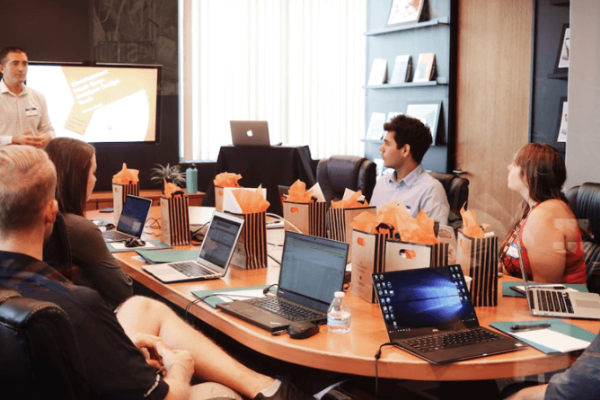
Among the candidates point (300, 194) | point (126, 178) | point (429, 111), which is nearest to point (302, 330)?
point (300, 194)

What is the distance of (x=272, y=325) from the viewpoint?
180cm

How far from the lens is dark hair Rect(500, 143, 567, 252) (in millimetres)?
2547

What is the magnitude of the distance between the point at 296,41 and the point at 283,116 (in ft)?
2.13

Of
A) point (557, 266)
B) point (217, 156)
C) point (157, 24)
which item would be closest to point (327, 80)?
point (217, 156)

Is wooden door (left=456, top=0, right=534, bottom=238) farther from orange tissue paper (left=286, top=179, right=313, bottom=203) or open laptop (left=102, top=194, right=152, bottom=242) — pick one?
open laptop (left=102, top=194, right=152, bottom=242)

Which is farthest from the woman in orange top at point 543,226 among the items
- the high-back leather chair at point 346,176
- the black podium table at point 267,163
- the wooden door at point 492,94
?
the black podium table at point 267,163

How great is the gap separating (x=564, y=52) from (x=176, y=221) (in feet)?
6.44

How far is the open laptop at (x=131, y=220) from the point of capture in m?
3.21

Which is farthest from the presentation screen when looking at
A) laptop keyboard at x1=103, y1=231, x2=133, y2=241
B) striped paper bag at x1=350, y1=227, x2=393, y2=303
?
striped paper bag at x1=350, y1=227, x2=393, y2=303

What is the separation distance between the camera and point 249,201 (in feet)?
8.41

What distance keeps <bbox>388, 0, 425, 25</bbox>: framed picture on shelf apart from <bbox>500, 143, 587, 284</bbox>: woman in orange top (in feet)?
7.86

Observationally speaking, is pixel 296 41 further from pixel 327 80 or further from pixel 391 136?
pixel 391 136

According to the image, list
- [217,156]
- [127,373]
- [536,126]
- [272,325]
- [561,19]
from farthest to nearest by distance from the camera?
[217,156]
[536,126]
[561,19]
[272,325]
[127,373]

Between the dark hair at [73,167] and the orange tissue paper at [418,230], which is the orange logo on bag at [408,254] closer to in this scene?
the orange tissue paper at [418,230]
